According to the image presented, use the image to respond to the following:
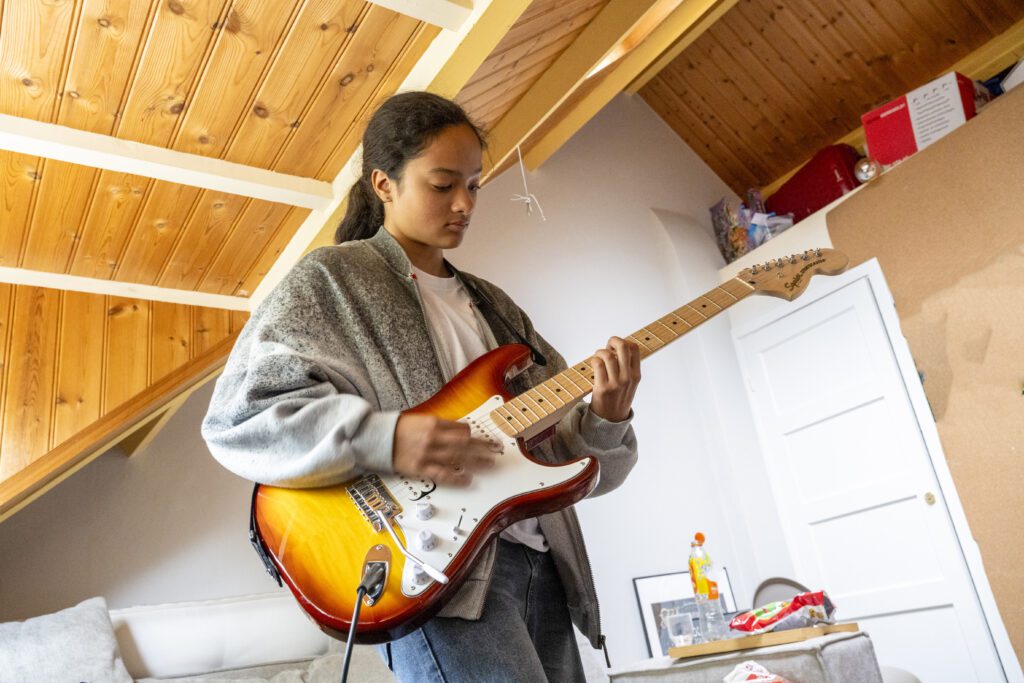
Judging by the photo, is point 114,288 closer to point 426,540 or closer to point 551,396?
point 551,396

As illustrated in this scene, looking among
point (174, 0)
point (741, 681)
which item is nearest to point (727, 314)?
point (741, 681)

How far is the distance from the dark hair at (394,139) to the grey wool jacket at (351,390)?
14 cm

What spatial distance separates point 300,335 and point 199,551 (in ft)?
6.98

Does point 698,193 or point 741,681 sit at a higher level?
point 698,193

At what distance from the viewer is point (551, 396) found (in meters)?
1.07

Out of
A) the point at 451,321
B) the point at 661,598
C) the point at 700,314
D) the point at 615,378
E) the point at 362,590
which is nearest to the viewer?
the point at 362,590

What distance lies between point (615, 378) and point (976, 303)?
99.9 inches

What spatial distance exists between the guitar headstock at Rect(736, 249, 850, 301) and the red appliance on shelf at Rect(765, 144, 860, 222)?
236 cm

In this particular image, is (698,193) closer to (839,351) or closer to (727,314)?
(727,314)

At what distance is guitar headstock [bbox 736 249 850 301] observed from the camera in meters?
1.47

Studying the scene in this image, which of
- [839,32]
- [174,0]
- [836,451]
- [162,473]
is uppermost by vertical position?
[839,32]

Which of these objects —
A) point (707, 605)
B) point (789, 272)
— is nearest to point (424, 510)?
point (789, 272)

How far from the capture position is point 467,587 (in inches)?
33.7

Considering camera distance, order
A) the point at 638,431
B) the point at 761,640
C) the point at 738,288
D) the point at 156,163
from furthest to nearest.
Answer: the point at 638,431 → the point at 156,163 → the point at 761,640 → the point at 738,288
